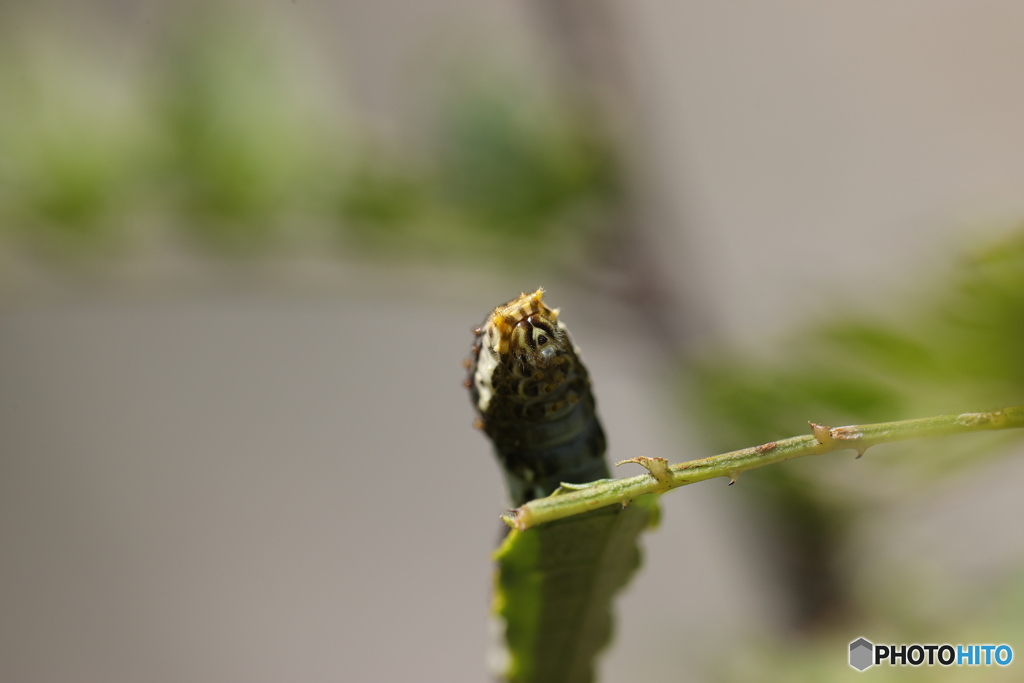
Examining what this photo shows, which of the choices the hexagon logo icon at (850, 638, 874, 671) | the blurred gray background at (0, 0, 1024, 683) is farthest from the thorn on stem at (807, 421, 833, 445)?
the hexagon logo icon at (850, 638, 874, 671)

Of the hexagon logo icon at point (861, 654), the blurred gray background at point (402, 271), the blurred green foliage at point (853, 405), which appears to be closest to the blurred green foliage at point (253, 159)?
the blurred gray background at point (402, 271)

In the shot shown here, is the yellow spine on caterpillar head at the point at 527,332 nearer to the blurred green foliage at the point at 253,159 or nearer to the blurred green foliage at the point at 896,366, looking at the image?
the blurred green foliage at the point at 896,366

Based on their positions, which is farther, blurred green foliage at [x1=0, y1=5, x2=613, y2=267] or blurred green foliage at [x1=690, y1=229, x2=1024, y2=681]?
blurred green foliage at [x1=0, y1=5, x2=613, y2=267]

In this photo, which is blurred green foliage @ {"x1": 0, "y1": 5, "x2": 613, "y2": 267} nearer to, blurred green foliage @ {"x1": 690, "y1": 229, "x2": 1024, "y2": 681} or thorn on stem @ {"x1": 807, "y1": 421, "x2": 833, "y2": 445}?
blurred green foliage @ {"x1": 690, "y1": 229, "x2": 1024, "y2": 681}

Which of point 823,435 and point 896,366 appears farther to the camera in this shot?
point 896,366

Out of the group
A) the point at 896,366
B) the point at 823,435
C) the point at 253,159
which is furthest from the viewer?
the point at 253,159

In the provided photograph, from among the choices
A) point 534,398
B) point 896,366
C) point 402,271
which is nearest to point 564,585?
point 534,398

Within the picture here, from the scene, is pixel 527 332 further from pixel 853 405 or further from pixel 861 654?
pixel 861 654

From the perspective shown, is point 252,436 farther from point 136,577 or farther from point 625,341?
point 625,341
